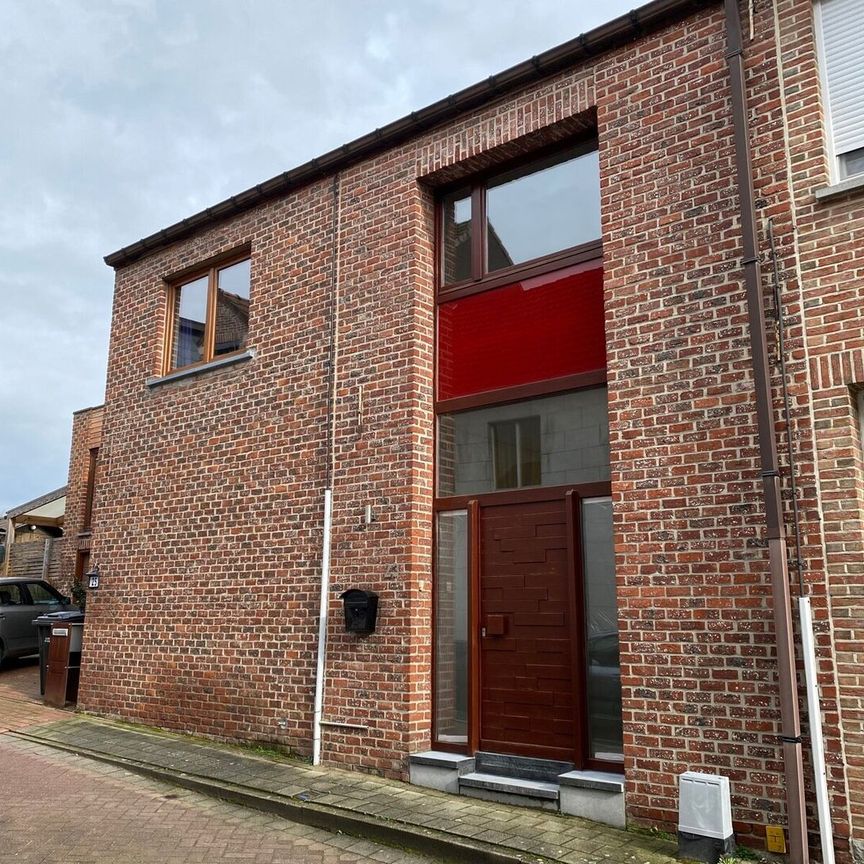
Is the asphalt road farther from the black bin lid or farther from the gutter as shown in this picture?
the gutter

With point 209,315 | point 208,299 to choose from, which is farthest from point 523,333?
point 208,299

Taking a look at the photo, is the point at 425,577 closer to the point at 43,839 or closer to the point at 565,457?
the point at 565,457

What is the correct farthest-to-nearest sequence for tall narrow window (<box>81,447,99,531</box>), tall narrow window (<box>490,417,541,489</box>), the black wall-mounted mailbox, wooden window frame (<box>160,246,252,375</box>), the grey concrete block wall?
tall narrow window (<box>81,447,99,531</box>)
wooden window frame (<box>160,246,252,375</box>)
the black wall-mounted mailbox
tall narrow window (<box>490,417,541,489</box>)
the grey concrete block wall

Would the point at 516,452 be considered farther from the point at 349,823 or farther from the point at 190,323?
the point at 190,323

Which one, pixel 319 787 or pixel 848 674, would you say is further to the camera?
pixel 319 787

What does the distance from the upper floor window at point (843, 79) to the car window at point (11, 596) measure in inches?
553

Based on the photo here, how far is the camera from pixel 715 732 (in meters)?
5.29

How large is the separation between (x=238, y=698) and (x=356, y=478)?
2.61 m

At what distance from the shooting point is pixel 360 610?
7336 mm

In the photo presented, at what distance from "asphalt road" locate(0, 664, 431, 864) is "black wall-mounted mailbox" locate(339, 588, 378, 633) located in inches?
65.6

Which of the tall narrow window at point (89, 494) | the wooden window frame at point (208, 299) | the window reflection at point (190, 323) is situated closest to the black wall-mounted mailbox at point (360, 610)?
the wooden window frame at point (208, 299)

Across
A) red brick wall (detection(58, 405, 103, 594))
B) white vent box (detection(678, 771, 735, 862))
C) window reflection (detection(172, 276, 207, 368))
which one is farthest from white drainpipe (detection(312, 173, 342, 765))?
red brick wall (detection(58, 405, 103, 594))

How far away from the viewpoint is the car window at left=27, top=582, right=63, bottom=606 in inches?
583

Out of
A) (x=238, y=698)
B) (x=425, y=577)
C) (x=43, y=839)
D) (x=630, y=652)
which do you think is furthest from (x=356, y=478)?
(x=43, y=839)
